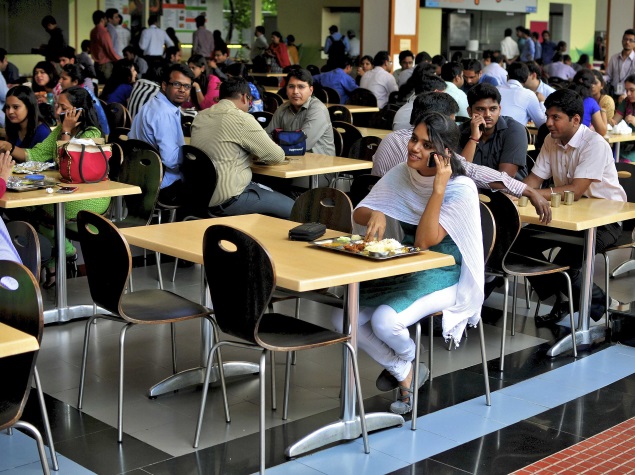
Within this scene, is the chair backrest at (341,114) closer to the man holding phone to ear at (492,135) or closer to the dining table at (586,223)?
the man holding phone to ear at (492,135)

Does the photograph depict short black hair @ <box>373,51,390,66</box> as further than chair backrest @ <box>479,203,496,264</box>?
Yes

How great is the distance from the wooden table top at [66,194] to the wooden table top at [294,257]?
84 cm

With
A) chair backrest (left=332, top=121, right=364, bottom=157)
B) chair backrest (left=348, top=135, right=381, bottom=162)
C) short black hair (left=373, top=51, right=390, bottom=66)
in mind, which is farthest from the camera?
short black hair (left=373, top=51, right=390, bottom=66)

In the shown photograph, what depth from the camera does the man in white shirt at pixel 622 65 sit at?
11562mm

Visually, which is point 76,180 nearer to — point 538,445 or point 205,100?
point 538,445

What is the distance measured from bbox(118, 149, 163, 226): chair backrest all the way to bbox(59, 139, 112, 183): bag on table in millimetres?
241

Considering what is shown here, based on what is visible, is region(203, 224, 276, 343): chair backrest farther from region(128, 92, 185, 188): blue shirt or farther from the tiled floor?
region(128, 92, 185, 188): blue shirt

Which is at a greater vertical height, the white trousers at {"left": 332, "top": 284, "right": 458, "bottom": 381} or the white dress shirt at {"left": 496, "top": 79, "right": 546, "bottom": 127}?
the white dress shirt at {"left": 496, "top": 79, "right": 546, "bottom": 127}

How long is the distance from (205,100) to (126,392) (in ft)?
18.5

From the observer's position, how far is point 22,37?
14.9m

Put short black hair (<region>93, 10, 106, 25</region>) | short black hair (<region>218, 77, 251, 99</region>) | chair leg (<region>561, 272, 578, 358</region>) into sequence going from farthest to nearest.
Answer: short black hair (<region>93, 10, 106, 25</region>)
short black hair (<region>218, 77, 251, 99</region>)
chair leg (<region>561, 272, 578, 358</region>)

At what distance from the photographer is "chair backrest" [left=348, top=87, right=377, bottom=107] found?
10.1 metres

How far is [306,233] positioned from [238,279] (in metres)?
0.50

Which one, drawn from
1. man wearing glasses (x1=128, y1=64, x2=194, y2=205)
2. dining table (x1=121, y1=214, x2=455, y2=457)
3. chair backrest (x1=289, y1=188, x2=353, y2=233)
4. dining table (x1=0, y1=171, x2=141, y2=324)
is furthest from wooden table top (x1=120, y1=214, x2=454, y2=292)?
man wearing glasses (x1=128, y1=64, x2=194, y2=205)
